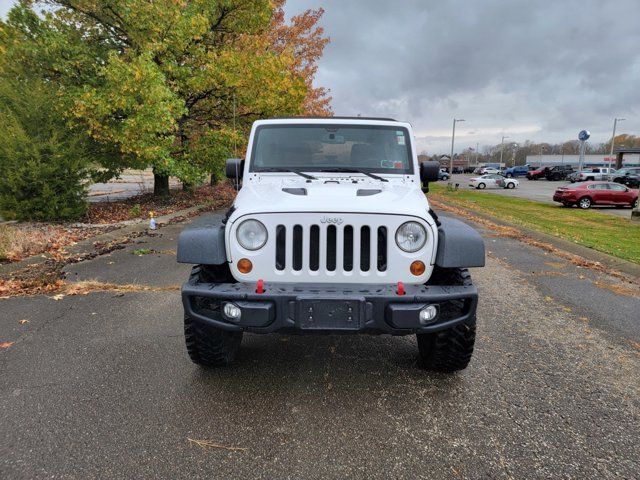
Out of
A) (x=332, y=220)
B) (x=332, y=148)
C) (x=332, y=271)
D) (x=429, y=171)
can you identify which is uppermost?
(x=332, y=148)

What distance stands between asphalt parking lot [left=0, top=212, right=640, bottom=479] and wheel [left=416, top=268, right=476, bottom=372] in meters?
0.13

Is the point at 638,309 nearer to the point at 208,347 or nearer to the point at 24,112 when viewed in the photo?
the point at 208,347

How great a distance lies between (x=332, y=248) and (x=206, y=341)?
1.15m

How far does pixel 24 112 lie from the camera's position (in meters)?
9.23

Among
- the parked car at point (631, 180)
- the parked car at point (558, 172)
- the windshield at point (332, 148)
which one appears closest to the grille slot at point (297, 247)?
the windshield at point (332, 148)

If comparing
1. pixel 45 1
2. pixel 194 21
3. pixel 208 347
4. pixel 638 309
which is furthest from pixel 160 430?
pixel 45 1

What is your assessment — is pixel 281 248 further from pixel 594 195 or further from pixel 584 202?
pixel 594 195

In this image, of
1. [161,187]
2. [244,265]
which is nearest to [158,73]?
[161,187]

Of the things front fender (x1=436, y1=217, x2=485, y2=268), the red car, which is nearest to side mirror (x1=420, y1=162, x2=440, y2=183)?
front fender (x1=436, y1=217, x2=485, y2=268)

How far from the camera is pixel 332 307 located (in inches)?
99.3

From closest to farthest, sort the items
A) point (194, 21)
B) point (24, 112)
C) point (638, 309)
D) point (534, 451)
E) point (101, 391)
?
1. point (534, 451)
2. point (101, 391)
3. point (638, 309)
4. point (24, 112)
5. point (194, 21)

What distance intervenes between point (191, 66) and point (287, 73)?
298 centimetres

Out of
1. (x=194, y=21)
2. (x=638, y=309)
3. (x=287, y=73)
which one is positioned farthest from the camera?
(x=287, y=73)

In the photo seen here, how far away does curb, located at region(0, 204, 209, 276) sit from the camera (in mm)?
6141
